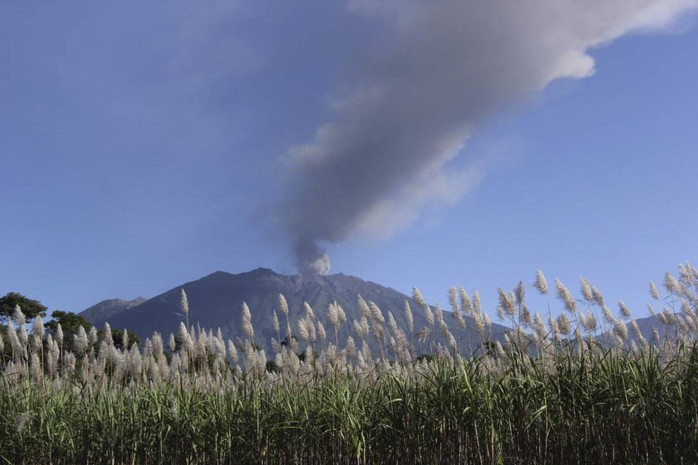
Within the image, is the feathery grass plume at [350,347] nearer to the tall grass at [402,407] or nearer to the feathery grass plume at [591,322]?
the tall grass at [402,407]

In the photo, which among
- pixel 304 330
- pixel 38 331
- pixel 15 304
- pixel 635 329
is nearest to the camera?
pixel 304 330

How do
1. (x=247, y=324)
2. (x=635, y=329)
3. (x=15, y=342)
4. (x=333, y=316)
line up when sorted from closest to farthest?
(x=333, y=316), (x=247, y=324), (x=15, y=342), (x=635, y=329)

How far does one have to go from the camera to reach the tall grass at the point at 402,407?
7020mm

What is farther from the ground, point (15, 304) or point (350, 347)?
point (15, 304)

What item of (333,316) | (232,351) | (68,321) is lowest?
(232,351)

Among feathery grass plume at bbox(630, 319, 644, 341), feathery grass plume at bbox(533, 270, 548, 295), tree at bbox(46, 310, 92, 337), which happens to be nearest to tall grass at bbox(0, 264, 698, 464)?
feathery grass plume at bbox(533, 270, 548, 295)

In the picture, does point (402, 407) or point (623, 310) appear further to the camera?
point (623, 310)

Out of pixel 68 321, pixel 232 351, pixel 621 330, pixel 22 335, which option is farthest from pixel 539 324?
pixel 68 321

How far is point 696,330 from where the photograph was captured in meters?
11.4

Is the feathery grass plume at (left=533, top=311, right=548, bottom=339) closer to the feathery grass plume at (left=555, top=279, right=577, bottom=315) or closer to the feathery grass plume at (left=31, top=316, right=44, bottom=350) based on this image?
the feathery grass plume at (left=555, top=279, right=577, bottom=315)

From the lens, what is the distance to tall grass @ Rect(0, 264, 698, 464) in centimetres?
702

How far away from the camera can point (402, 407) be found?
7785 millimetres

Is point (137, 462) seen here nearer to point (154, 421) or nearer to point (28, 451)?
point (154, 421)

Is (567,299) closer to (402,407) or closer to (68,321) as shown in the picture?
(402,407)
